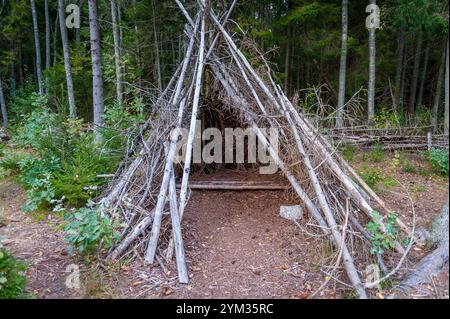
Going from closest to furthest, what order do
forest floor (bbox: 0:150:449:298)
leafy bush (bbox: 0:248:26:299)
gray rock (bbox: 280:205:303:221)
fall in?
leafy bush (bbox: 0:248:26:299) < forest floor (bbox: 0:150:449:298) < gray rock (bbox: 280:205:303:221)

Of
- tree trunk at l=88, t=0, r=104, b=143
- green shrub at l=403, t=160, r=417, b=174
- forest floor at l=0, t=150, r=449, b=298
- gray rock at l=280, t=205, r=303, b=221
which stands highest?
tree trunk at l=88, t=0, r=104, b=143

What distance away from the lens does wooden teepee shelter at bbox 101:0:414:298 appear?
3.24 metres

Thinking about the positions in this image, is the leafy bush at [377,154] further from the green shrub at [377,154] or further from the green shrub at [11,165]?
the green shrub at [11,165]

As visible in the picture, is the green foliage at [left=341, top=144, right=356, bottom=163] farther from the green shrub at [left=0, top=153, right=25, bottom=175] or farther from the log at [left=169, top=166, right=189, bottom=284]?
the green shrub at [left=0, top=153, right=25, bottom=175]

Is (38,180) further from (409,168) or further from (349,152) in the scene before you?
(409,168)

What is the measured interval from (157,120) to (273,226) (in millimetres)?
2003

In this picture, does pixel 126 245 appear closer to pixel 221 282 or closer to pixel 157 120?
pixel 221 282

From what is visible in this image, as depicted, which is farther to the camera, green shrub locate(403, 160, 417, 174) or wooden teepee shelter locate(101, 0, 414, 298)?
green shrub locate(403, 160, 417, 174)

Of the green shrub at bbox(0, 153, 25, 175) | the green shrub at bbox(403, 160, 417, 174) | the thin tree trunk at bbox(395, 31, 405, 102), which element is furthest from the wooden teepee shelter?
the thin tree trunk at bbox(395, 31, 405, 102)

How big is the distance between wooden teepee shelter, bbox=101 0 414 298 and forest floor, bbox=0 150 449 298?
22 cm

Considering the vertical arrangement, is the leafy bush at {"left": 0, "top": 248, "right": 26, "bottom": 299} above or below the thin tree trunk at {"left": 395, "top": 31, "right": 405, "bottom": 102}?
below

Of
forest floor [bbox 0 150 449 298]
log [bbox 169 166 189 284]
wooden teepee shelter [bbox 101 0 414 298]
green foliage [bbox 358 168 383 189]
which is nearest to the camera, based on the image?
forest floor [bbox 0 150 449 298]
